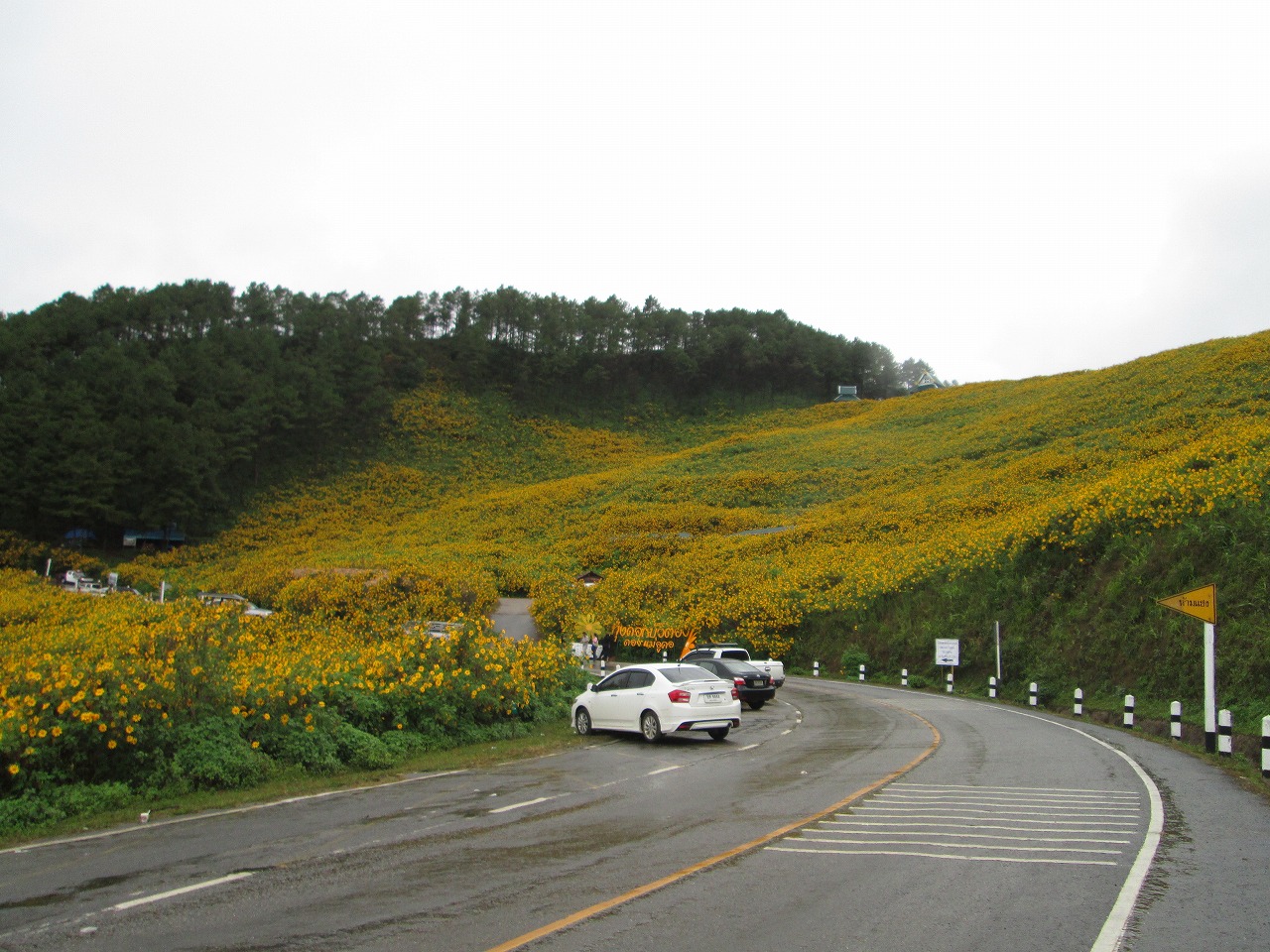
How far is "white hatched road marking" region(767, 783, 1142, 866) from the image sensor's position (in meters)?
8.16

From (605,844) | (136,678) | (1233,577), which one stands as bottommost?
(605,844)

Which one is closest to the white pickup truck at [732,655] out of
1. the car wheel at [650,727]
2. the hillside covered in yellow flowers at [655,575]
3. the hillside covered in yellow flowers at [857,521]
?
the hillside covered in yellow flowers at [655,575]

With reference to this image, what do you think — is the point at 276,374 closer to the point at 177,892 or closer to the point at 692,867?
the point at 177,892

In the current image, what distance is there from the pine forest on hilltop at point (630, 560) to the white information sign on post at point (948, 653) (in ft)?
2.48

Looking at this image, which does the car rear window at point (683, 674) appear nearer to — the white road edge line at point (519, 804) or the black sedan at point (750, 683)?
the black sedan at point (750, 683)

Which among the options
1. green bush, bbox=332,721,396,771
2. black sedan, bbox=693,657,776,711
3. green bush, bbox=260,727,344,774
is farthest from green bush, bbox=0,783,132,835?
black sedan, bbox=693,657,776,711

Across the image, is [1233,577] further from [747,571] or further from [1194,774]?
[747,571]

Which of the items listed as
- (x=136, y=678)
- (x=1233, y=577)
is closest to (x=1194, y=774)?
(x=1233, y=577)

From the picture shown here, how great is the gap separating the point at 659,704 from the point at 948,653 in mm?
16217

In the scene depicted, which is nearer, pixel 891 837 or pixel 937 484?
pixel 891 837

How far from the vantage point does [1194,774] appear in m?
13.2

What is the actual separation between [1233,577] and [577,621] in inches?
912

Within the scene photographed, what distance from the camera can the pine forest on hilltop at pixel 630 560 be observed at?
13.0 metres

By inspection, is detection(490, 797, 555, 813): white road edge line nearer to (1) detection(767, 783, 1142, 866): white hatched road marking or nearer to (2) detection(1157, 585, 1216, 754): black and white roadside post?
(1) detection(767, 783, 1142, 866): white hatched road marking
